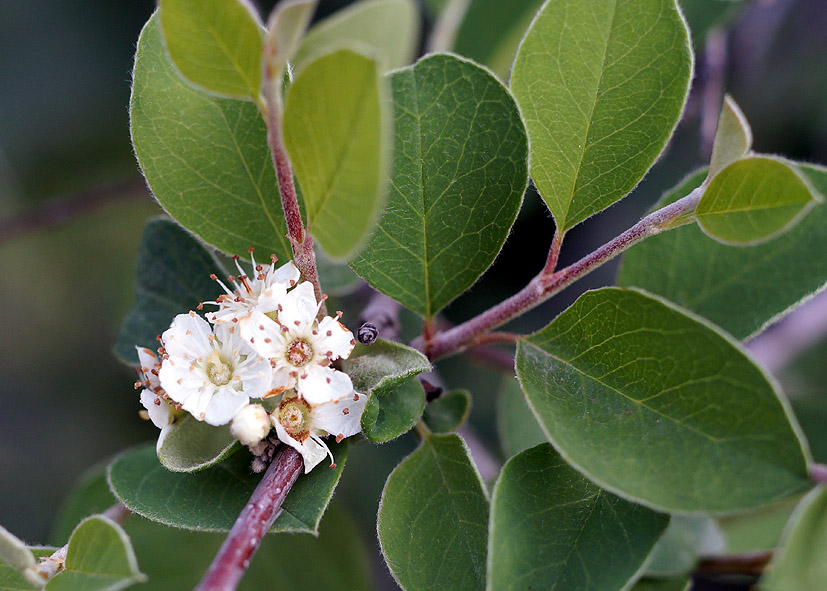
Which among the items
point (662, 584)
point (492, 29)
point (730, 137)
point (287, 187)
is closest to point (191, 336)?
point (287, 187)

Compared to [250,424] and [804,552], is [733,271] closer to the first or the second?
[804,552]

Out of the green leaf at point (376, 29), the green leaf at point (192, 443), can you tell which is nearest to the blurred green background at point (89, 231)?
the green leaf at point (376, 29)

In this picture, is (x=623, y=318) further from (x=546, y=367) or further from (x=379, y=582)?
(x=379, y=582)

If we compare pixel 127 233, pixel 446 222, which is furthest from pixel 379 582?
pixel 446 222

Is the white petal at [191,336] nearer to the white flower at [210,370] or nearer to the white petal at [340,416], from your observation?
the white flower at [210,370]

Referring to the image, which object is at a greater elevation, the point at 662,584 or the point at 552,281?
the point at 552,281

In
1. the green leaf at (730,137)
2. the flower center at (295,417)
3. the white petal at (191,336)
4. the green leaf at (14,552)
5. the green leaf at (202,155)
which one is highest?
the green leaf at (202,155)

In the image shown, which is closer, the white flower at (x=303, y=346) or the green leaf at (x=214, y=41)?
the green leaf at (x=214, y=41)
